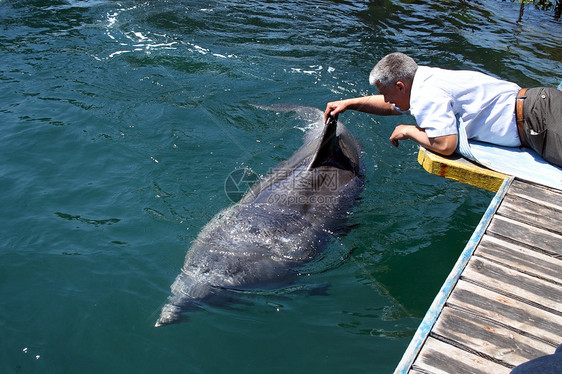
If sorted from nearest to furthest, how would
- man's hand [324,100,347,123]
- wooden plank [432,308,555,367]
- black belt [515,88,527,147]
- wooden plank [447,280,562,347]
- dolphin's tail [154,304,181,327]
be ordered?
wooden plank [432,308,555,367] → wooden plank [447,280,562,347] → dolphin's tail [154,304,181,327] → black belt [515,88,527,147] → man's hand [324,100,347,123]

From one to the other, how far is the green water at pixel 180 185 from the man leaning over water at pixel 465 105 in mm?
1657

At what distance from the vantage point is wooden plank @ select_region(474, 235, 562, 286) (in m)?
3.67

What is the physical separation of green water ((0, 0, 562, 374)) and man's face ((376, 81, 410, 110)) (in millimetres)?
1660

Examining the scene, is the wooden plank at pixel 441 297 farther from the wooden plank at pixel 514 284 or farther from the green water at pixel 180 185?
the green water at pixel 180 185

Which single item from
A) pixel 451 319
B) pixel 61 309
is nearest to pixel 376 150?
pixel 451 319

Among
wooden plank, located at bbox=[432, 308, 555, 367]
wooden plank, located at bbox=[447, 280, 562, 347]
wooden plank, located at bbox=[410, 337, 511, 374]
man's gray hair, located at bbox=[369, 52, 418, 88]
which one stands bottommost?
wooden plank, located at bbox=[447, 280, 562, 347]

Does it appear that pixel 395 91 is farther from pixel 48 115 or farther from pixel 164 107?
pixel 48 115

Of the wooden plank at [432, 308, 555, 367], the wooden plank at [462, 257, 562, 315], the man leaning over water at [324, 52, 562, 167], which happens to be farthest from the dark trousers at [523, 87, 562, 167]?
the wooden plank at [432, 308, 555, 367]

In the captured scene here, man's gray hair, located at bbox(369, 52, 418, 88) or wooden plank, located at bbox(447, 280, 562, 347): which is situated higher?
man's gray hair, located at bbox(369, 52, 418, 88)

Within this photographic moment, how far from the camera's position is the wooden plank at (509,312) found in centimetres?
317

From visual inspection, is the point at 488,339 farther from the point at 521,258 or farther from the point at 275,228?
the point at 275,228

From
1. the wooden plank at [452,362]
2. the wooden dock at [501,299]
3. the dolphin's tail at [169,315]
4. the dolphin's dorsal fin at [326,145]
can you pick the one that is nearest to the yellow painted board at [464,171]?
the wooden dock at [501,299]

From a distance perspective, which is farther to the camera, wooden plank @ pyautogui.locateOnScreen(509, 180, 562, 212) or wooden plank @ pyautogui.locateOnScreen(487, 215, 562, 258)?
wooden plank @ pyautogui.locateOnScreen(509, 180, 562, 212)

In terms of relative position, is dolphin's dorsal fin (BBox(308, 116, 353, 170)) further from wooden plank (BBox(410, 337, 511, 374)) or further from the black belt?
wooden plank (BBox(410, 337, 511, 374))
